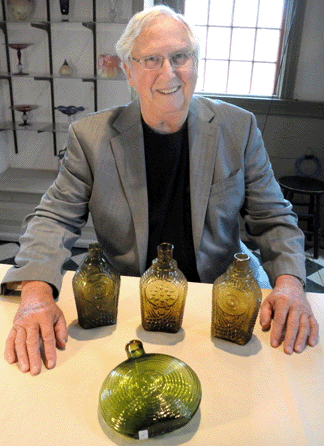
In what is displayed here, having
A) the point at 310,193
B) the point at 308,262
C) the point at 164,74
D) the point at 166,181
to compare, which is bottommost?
the point at 308,262

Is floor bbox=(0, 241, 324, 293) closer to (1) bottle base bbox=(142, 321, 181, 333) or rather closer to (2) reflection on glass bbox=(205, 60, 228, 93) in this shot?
(2) reflection on glass bbox=(205, 60, 228, 93)

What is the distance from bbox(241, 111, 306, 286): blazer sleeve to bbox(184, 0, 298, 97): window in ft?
7.40

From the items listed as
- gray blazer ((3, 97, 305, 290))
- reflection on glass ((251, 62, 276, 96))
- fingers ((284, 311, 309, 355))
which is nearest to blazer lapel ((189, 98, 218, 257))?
gray blazer ((3, 97, 305, 290))

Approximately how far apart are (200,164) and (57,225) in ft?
1.76

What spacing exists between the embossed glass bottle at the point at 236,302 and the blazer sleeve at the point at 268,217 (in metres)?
0.30

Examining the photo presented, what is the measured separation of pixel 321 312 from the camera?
1123 millimetres

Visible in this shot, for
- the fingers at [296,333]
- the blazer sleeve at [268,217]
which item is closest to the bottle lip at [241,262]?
the fingers at [296,333]

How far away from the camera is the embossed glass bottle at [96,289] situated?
97 centimetres

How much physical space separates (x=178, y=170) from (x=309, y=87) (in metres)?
2.43

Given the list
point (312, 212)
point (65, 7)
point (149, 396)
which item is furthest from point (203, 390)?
point (65, 7)

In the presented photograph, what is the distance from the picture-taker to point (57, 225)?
4.32ft

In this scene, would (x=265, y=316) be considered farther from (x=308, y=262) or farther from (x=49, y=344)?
(x=308, y=262)

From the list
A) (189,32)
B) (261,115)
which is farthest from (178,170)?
(261,115)

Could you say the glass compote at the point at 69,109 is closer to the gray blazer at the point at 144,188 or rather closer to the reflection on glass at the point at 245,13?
the reflection on glass at the point at 245,13
